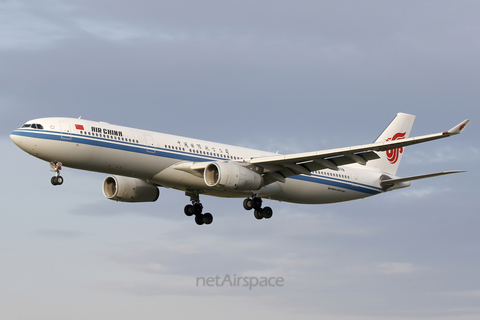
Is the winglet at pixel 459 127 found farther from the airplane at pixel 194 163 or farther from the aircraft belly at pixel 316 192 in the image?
the aircraft belly at pixel 316 192

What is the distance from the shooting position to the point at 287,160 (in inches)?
1578

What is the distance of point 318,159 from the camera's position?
4022cm

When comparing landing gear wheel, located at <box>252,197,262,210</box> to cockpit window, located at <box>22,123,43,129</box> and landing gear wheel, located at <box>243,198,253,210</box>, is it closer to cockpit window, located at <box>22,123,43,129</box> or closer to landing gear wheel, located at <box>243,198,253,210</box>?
landing gear wheel, located at <box>243,198,253,210</box>

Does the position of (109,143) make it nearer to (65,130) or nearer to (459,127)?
(65,130)

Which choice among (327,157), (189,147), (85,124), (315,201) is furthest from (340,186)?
(85,124)

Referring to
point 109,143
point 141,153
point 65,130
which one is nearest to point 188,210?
point 141,153

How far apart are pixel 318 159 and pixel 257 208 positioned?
212 inches

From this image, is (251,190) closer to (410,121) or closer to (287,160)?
(287,160)

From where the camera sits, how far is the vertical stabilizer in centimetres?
5291

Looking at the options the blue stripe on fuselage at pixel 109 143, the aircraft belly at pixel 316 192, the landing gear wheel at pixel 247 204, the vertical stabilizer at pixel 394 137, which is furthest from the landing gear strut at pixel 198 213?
the vertical stabilizer at pixel 394 137

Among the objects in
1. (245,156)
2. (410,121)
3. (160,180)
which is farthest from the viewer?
(410,121)

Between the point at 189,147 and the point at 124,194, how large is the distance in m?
6.31

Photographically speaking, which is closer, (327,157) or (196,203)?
(327,157)

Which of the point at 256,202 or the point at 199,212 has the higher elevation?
the point at 199,212
